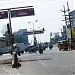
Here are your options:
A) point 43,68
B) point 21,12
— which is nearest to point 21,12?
point 21,12

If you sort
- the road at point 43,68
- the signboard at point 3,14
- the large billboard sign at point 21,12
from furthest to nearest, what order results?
the signboard at point 3,14
the large billboard sign at point 21,12
the road at point 43,68

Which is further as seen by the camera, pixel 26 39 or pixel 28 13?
pixel 26 39

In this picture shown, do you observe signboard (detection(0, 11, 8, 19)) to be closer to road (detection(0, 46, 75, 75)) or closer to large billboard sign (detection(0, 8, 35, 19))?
large billboard sign (detection(0, 8, 35, 19))

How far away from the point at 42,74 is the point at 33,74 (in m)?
0.66

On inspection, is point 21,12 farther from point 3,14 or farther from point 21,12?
point 3,14

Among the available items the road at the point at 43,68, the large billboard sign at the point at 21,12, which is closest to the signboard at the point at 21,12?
the large billboard sign at the point at 21,12

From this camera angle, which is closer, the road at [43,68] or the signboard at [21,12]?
the road at [43,68]

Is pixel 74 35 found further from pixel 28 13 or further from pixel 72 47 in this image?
pixel 28 13

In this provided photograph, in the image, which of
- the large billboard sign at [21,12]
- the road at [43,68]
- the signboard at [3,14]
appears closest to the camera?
the road at [43,68]

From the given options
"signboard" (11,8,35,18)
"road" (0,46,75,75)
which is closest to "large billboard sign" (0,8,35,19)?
"signboard" (11,8,35,18)

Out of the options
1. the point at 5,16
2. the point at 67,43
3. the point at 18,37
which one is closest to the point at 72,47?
the point at 67,43

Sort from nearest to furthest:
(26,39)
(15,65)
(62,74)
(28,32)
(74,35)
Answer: (62,74), (15,65), (74,35), (28,32), (26,39)

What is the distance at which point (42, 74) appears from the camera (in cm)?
2055

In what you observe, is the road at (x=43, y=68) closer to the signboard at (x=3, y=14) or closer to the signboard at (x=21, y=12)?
the signboard at (x=21, y=12)
